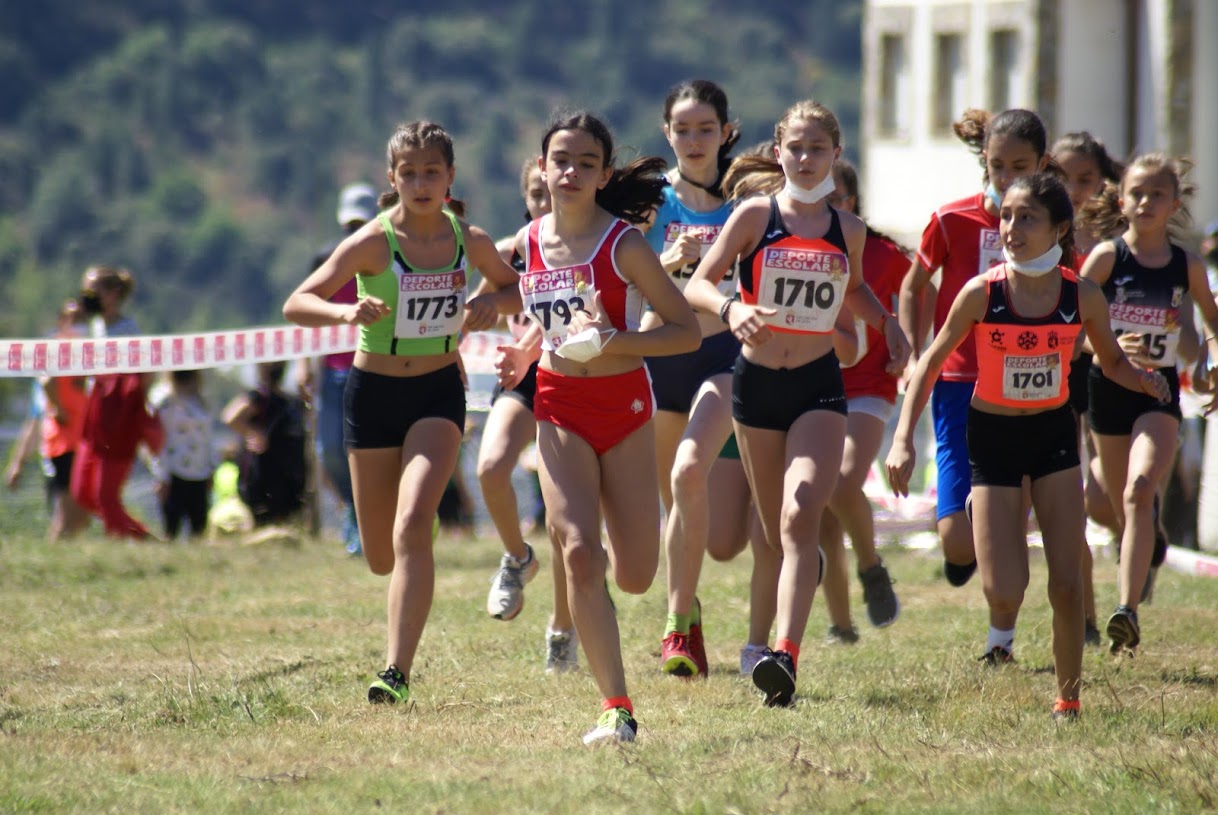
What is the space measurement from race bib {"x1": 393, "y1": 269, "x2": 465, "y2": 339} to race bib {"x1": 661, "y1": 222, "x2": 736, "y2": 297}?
100 centimetres

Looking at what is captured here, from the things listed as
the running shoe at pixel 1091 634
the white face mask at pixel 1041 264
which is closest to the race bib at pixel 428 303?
the white face mask at pixel 1041 264

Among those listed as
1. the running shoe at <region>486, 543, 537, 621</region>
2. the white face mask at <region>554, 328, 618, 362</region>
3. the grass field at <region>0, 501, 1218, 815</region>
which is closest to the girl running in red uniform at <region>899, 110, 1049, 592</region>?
the grass field at <region>0, 501, 1218, 815</region>

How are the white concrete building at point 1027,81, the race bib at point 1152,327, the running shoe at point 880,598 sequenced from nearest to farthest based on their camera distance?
1. the race bib at point 1152,327
2. the running shoe at point 880,598
3. the white concrete building at point 1027,81

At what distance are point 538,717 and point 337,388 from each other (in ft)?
20.8

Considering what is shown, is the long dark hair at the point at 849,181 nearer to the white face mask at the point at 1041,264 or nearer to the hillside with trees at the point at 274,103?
the white face mask at the point at 1041,264

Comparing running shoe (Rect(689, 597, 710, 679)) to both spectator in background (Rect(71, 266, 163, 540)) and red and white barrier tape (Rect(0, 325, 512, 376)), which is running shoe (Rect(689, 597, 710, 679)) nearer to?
red and white barrier tape (Rect(0, 325, 512, 376))

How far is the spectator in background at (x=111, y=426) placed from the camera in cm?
1285

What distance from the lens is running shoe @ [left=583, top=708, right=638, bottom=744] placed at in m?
5.94

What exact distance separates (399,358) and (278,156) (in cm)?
11274

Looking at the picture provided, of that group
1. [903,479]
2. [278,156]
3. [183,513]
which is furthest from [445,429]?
[278,156]

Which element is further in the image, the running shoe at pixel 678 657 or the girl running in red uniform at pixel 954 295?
the girl running in red uniform at pixel 954 295

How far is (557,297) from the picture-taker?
6344mm

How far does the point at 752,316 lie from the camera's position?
6500 millimetres

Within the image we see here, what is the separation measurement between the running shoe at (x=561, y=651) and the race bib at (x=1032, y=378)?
2238 millimetres
